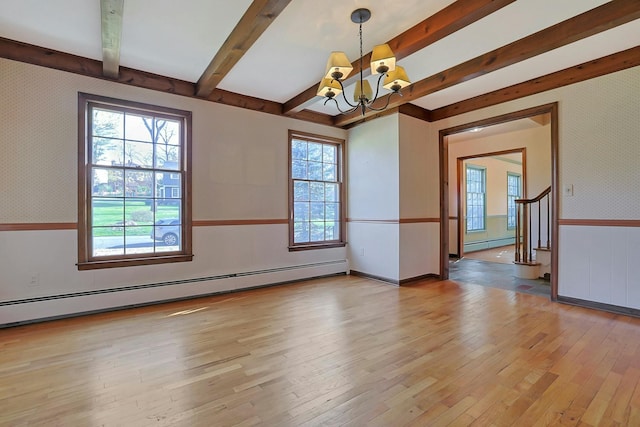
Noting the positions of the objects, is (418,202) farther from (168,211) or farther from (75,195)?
(75,195)

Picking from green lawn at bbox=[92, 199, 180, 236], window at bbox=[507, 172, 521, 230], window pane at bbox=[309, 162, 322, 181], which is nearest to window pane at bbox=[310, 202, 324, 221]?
window pane at bbox=[309, 162, 322, 181]

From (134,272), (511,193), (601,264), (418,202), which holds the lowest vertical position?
(134,272)

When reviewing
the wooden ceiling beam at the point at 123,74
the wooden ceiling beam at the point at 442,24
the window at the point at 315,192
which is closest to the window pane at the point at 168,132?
the wooden ceiling beam at the point at 123,74

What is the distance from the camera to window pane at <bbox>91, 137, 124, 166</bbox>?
134 inches

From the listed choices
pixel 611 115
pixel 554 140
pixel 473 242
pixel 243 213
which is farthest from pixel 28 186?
pixel 473 242

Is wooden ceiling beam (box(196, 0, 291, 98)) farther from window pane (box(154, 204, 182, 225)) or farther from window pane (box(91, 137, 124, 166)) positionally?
window pane (box(154, 204, 182, 225))

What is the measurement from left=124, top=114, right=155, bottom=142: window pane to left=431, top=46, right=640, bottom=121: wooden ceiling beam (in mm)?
4184

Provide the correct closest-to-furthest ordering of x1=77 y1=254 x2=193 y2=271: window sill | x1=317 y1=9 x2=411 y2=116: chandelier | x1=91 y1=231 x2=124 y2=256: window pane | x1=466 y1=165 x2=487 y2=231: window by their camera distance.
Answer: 1. x1=317 y1=9 x2=411 y2=116: chandelier
2. x1=77 y1=254 x2=193 y2=271: window sill
3. x1=91 y1=231 x2=124 y2=256: window pane
4. x1=466 y1=165 x2=487 y2=231: window

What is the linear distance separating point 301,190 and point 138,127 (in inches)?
94.0

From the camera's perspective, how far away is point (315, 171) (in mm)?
5203

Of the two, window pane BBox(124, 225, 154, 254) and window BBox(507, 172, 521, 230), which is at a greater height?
window BBox(507, 172, 521, 230)

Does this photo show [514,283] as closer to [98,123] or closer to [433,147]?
[433,147]

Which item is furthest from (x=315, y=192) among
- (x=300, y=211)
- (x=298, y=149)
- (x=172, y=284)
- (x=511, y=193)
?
(x=511, y=193)

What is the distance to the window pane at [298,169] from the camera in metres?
4.93
